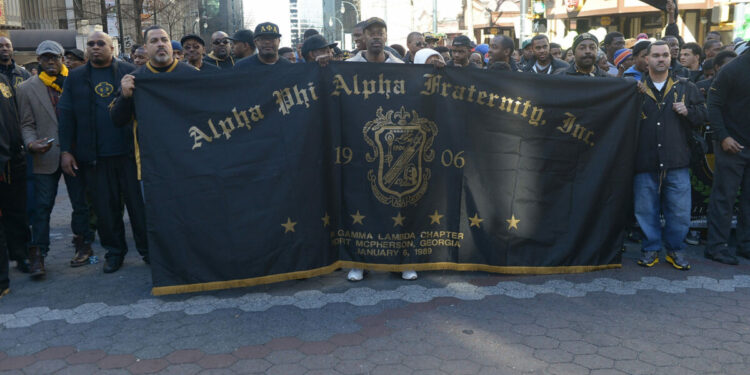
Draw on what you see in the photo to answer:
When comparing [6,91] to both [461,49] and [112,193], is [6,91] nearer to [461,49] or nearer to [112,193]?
[112,193]


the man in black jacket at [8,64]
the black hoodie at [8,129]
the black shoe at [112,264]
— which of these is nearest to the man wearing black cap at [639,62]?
the black shoe at [112,264]

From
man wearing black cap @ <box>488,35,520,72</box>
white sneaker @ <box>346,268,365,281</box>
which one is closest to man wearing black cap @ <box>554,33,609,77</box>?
man wearing black cap @ <box>488,35,520,72</box>

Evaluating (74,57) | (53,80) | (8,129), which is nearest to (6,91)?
(8,129)

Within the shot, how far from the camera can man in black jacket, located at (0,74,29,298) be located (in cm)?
530

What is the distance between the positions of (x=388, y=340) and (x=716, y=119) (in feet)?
13.3

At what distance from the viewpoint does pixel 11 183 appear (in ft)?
18.5

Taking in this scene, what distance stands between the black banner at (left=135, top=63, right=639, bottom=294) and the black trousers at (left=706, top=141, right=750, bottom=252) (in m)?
1.17

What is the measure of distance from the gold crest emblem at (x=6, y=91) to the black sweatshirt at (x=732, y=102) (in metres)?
6.57

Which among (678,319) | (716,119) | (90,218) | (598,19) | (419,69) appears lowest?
(678,319)

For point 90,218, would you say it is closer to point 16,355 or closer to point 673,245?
point 16,355

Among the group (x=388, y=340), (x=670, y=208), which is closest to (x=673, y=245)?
(x=670, y=208)

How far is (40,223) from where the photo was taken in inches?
228

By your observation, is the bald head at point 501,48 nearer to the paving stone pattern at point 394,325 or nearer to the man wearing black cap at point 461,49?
the man wearing black cap at point 461,49

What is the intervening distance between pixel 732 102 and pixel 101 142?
594cm
